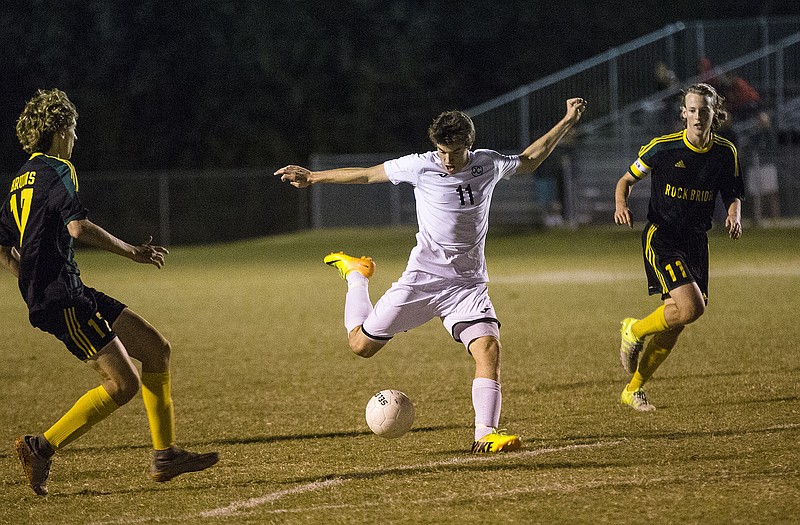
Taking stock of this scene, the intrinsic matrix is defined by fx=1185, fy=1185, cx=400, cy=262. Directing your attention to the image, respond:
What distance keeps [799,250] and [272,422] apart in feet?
53.9

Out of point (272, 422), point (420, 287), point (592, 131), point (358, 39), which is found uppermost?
point (358, 39)

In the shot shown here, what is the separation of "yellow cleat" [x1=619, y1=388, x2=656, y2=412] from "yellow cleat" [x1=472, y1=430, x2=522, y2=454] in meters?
1.51

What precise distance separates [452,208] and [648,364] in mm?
2014

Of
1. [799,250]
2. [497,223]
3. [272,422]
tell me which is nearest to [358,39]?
[497,223]

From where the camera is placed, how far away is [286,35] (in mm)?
43875

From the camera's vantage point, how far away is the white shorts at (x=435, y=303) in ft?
21.9

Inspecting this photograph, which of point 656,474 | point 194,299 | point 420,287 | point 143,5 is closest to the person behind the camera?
point 656,474

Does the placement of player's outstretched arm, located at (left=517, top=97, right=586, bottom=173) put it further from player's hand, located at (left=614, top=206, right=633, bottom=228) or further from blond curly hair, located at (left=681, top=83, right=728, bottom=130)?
blond curly hair, located at (left=681, top=83, right=728, bottom=130)

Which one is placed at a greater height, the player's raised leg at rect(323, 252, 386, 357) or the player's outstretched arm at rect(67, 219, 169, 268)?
the player's outstretched arm at rect(67, 219, 169, 268)

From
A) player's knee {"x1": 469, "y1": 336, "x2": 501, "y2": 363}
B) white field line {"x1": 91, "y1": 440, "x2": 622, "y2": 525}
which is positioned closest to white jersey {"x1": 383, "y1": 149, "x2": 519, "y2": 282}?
player's knee {"x1": 469, "y1": 336, "x2": 501, "y2": 363}

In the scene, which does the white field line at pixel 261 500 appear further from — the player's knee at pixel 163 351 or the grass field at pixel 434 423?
the player's knee at pixel 163 351

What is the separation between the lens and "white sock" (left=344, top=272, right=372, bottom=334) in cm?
729

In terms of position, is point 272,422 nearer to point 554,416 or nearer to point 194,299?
point 554,416

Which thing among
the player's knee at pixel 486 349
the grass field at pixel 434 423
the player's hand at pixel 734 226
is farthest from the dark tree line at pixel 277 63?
the player's knee at pixel 486 349
